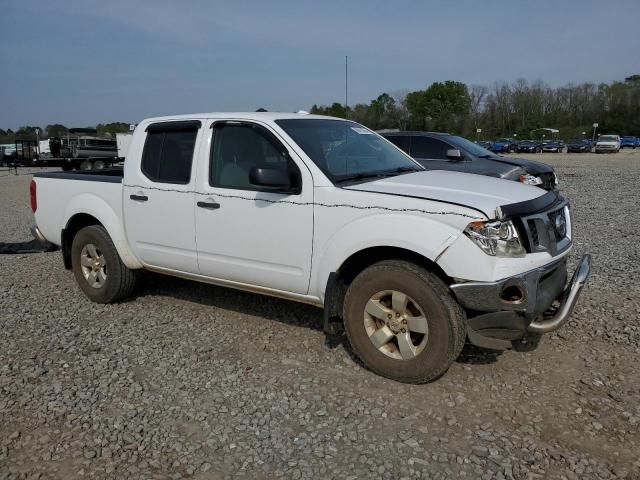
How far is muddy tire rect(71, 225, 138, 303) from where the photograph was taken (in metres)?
5.33

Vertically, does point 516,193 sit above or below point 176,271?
above

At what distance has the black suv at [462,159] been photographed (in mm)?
9844

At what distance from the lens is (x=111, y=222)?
5.23 m

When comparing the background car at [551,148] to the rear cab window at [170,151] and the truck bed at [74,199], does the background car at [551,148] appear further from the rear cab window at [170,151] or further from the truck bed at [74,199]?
the rear cab window at [170,151]

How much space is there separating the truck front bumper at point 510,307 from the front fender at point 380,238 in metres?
0.32

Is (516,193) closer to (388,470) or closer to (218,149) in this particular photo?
(388,470)

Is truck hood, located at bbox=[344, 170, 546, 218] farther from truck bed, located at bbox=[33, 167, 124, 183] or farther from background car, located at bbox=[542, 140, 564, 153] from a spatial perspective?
background car, located at bbox=[542, 140, 564, 153]

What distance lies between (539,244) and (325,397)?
5.68ft

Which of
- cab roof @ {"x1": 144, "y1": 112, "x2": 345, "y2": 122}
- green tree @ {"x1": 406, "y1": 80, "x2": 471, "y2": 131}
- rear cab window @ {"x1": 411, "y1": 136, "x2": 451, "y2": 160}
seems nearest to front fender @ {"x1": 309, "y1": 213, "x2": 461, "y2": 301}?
cab roof @ {"x1": 144, "y1": 112, "x2": 345, "y2": 122}

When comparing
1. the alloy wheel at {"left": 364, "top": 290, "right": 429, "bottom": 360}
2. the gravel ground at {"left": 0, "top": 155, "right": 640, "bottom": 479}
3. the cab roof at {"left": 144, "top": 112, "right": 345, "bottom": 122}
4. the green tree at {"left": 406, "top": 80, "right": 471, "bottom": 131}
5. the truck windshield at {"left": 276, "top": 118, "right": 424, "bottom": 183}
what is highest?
the green tree at {"left": 406, "top": 80, "right": 471, "bottom": 131}

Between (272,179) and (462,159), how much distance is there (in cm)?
698

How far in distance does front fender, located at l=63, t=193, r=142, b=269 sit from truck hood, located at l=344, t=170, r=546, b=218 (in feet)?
8.20

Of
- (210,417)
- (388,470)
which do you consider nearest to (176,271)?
(210,417)

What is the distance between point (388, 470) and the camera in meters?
2.83
